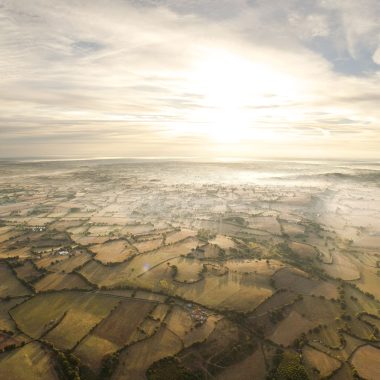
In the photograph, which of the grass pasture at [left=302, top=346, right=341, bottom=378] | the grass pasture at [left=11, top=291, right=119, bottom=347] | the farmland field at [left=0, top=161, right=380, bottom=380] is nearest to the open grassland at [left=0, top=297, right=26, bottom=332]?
the farmland field at [left=0, top=161, right=380, bottom=380]

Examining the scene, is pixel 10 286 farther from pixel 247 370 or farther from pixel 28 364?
pixel 247 370

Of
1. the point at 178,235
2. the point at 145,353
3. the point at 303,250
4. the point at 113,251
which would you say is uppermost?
the point at 145,353

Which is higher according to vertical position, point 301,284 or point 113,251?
point 301,284

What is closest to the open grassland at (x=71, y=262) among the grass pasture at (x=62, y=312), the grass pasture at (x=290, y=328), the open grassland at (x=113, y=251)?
the open grassland at (x=113, y=251)

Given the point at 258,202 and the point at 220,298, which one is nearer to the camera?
the point at 220,298

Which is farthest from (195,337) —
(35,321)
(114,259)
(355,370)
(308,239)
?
(308,239)

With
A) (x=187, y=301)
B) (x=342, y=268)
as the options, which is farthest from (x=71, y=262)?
(x=342, y=268)

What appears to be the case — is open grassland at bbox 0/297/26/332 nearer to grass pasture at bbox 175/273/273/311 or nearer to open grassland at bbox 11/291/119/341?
open grassland at bbox 11/291/119/341

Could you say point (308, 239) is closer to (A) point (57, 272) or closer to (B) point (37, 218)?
(A) point (57, 272)
